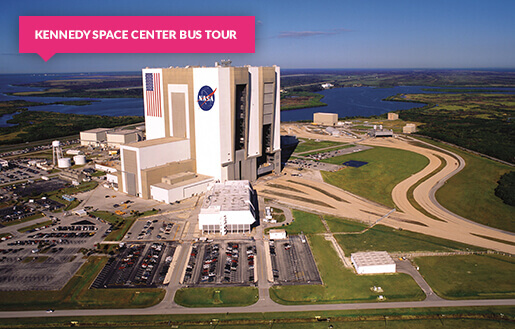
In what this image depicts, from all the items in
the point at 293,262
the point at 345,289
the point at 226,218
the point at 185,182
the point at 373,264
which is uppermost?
the point at 185,182

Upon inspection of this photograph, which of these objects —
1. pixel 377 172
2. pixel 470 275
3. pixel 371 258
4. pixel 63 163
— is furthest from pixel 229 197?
pixel 63 163

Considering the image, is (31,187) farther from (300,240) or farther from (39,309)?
(300,240)

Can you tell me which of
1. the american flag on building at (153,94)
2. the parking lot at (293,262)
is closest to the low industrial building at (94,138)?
the american flag on building at (153,94)

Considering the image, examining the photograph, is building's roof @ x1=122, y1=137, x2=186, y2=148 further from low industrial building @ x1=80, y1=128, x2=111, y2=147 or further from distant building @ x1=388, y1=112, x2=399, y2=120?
distant building @ x1=388, y1=112, x2=399, y2=120

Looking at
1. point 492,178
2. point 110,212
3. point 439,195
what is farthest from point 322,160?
point 110,212

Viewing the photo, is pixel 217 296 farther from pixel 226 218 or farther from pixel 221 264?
pixel 226 218

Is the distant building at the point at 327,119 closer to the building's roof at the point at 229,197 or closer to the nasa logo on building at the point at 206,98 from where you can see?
the nasa logo on building at the point at 206,98
